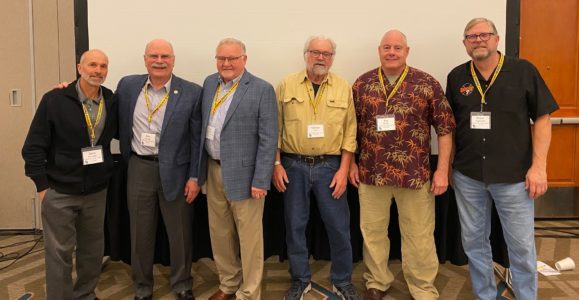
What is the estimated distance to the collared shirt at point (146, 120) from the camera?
234cm

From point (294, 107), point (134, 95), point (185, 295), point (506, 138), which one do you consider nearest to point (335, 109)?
point (294, 107)

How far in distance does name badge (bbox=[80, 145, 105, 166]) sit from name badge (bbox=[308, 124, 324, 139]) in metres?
1.18

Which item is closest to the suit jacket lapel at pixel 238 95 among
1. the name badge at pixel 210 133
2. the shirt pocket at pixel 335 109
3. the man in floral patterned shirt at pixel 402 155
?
the name badge at pixel 210 133

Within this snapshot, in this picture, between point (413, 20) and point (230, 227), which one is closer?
point (230, 227)

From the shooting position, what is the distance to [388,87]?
92.7 inches

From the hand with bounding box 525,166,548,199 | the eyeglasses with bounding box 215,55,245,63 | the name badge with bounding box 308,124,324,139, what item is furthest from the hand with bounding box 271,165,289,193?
the hand with bounding box 525,166,548,199

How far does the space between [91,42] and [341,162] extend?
6.15 feet

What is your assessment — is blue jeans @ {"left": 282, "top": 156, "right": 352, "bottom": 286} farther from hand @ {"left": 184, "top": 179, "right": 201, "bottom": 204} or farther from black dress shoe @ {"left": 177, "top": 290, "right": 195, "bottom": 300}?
black dress shoe @ {"left": 177, "top": 290, "right": 195, "bottom": 300}

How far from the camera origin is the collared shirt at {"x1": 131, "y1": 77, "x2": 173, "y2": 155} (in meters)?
2.34

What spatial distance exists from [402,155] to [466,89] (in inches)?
20.0

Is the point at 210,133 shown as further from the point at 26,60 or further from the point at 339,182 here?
the point at 26,60

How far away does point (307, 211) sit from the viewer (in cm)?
251

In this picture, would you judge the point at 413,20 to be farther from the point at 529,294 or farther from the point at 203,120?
the point at 529,294

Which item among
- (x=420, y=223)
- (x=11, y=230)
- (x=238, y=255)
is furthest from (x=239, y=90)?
(x=11, y=230)
